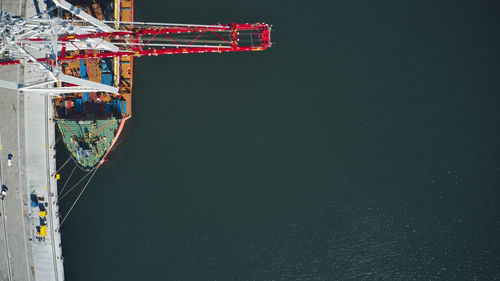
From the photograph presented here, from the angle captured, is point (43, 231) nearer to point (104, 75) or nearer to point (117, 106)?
point (117, 106)

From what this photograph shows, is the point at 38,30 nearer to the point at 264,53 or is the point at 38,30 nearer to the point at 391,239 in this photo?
the point at 264,53

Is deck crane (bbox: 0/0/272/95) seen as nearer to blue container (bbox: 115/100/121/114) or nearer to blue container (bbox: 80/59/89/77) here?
blue container (bbox: 80/59/89/77)

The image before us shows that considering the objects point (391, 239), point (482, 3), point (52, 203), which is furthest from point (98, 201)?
point (482, 3)

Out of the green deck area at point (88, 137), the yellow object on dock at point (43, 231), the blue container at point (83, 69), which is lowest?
the yellow object on dock at point (43, 231)

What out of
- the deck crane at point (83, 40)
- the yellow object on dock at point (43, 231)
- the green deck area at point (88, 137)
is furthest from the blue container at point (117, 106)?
the yellow object on dock at point (43, 231)

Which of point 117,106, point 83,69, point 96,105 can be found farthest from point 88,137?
point 83,69

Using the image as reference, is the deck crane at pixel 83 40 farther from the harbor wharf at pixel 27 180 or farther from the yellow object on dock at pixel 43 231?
the yellow object on dock at pixel 43 231

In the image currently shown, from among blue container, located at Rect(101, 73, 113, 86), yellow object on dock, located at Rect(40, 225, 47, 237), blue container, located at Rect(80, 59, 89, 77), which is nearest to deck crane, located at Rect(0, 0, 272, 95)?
blue container, located at Rect(80, 59, 89, 77)
